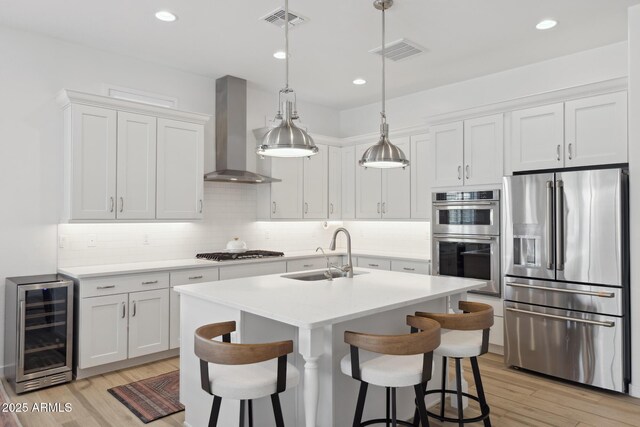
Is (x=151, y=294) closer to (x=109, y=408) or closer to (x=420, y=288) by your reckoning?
(x=109, y=408)

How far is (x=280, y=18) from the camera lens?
12.0ft

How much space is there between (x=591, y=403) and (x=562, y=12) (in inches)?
123

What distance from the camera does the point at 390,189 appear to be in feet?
18.9

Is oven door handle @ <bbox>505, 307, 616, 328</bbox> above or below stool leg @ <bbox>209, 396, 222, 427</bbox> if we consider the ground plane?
above

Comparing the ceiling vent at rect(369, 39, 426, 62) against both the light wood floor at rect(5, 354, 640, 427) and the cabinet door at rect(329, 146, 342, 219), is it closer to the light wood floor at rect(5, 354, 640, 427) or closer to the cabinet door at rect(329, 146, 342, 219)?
the cabinet door at rect(329, 146, 342, 219)

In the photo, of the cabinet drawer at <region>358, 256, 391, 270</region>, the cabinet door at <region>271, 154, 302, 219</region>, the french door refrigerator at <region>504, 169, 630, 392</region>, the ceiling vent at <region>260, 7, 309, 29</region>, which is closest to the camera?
the french door refrigerator at <region>504, 169, 630, 392</region>

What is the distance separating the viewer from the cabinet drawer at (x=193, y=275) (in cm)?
434

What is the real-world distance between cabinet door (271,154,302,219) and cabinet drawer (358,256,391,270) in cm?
104

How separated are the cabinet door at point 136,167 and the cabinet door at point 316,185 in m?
2.16

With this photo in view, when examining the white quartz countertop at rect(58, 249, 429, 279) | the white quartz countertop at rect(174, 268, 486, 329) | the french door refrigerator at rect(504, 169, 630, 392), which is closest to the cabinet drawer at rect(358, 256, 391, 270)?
the white quartz countertop at rect(58, 249, 429, 279)

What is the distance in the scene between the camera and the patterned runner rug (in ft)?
10.2

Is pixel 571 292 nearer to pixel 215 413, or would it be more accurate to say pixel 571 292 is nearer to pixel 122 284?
pixel 215 413

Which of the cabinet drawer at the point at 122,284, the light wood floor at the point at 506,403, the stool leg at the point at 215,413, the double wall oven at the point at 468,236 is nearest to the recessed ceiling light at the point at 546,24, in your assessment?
the double wall oven at the point at 468,236

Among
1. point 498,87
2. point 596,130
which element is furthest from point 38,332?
point 498,87
